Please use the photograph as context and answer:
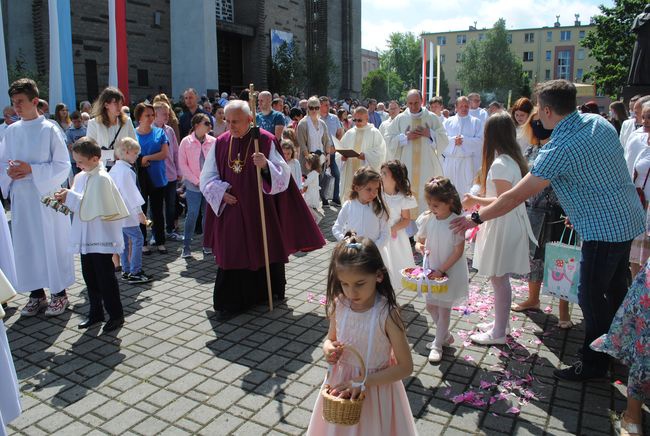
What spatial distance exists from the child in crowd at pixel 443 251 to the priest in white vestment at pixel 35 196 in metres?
3.55

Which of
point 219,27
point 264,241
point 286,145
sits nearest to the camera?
point 264,241

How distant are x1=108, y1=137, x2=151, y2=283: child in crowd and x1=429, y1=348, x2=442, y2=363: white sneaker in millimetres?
3461

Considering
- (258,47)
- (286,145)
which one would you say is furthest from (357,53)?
(286,145)

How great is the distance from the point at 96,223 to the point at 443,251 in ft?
10.0

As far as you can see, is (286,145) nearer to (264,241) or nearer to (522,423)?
(264,241)

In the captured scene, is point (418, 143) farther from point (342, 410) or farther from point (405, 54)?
point (405, 54)

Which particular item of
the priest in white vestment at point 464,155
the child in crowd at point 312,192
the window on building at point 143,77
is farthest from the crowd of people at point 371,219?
the window on building at point 143,77

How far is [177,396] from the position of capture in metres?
3.67

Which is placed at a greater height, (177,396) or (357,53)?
(357,53)

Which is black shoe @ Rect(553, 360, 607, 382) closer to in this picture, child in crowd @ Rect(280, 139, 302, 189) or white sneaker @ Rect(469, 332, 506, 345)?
white sneaker @ Rect(469, 332, 506, 345)

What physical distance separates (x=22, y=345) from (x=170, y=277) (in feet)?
6.71

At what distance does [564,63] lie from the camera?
7800 cm

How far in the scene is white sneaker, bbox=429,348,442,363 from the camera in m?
4.03

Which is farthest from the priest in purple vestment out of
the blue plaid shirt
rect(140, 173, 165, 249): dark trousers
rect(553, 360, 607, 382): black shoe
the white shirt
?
rect(553, 360, 607, 382): black shoe
